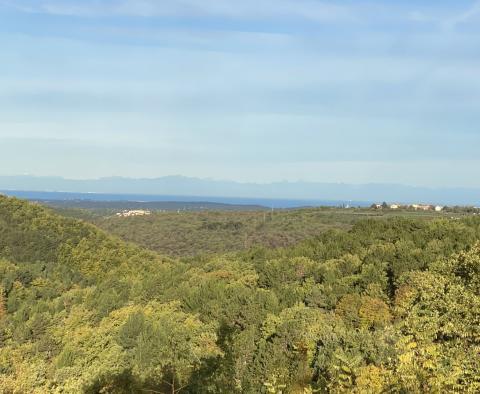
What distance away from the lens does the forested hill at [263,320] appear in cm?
1802

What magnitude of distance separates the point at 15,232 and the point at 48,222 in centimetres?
1013

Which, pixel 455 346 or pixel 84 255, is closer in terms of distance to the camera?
pixel 455 346

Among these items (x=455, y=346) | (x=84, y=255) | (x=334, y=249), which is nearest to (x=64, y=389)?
(x=455, y=346)

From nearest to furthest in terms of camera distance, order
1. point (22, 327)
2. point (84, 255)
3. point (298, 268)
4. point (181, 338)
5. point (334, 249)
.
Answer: point (181, 338)
point (22, 327)
point (298, 268)
point (334, 249)
point (84, 255)

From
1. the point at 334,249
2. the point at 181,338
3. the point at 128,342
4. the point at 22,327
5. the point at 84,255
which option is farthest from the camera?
the point at 84,255

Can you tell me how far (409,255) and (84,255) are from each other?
236ft

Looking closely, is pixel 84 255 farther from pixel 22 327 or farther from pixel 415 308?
pixel 415 308

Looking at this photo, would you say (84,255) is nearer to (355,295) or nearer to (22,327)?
(22,327)

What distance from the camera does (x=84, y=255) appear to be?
10875 cm

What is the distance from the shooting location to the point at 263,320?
47.2 metres

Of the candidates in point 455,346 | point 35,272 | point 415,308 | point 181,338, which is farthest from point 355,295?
point 35,272

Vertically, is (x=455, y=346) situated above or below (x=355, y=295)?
above

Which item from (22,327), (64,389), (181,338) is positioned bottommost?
(22,327)

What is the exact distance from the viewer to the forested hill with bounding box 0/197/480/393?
1802 cm
